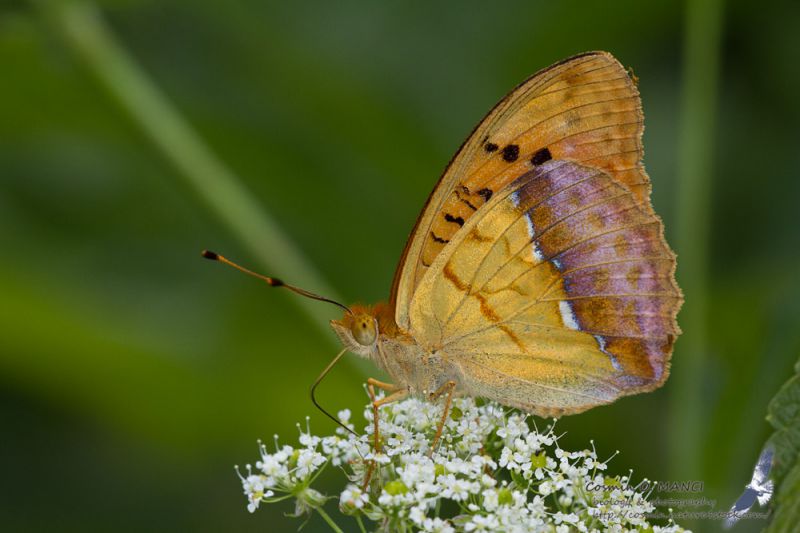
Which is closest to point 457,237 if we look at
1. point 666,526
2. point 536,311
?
point 536,311

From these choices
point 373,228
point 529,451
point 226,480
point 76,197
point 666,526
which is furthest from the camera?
point 76,197

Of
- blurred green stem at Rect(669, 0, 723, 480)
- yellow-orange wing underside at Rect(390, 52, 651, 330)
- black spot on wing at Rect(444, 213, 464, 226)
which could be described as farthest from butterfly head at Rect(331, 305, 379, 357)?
blurred green stem at Rect(669, 0, 723, 480)

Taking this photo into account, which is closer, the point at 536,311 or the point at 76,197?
the point at 536,311

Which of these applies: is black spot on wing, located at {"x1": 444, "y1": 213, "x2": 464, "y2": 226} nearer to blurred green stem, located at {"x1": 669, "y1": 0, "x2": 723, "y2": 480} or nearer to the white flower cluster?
the white flower cluster

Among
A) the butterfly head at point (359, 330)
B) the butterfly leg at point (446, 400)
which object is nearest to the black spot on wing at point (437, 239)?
the butterfly head at point (359, 330)

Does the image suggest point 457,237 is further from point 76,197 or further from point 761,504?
point 76,197

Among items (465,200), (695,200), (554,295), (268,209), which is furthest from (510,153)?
(268,209)
